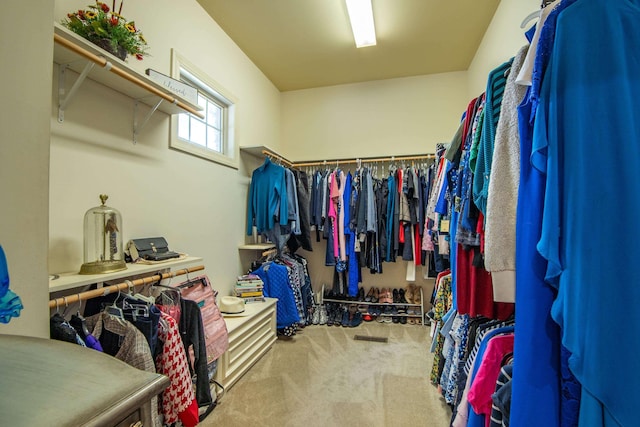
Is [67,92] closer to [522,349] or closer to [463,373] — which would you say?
[522,349]

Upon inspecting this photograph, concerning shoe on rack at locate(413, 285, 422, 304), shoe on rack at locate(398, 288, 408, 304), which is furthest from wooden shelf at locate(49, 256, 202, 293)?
shoe on rack at locate(413, 285, 422, 304)

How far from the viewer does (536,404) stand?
27.6 inches

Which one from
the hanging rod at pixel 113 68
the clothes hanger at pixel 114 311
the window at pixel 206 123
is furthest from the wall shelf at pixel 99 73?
the clothes hanger at pixel 114 311

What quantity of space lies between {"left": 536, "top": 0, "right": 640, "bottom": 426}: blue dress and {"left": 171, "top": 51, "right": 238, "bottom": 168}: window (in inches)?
80.4

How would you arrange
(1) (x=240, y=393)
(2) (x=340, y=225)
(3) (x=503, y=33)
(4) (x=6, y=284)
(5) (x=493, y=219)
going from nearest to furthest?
(4) (x=6, y=284) < (5) (x=493, y=219) < (1) (x=240, y=393) < (3) (x=503, y=33) < (2) (x=340, y=225)

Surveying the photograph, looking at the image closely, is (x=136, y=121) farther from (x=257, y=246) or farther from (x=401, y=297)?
(x=401, y=297)

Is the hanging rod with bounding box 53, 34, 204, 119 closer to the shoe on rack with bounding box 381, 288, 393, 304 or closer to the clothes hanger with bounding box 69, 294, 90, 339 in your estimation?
the clothes hanger with bounding box 69, 294, 90, 339

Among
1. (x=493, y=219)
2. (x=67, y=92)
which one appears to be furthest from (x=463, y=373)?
(x=67, y=92)

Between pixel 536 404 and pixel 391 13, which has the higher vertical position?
pixel 391 13

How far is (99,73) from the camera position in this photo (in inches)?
57.5

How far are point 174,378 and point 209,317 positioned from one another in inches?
19.7

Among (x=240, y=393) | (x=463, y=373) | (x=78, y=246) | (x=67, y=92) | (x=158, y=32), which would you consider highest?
(x=158, y=32)

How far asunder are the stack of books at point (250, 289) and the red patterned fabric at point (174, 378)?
1.15 m

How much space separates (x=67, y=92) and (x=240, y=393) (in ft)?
6.78
